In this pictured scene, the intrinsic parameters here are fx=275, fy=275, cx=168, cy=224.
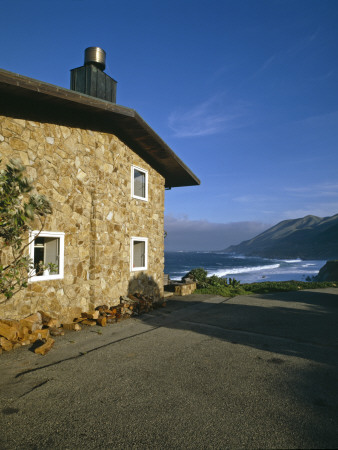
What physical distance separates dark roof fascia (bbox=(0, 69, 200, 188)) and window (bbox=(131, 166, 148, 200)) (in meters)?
0.61

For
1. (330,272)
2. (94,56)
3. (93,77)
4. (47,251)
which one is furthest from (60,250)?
(330,272)

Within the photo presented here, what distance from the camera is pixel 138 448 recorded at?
9.21 ft

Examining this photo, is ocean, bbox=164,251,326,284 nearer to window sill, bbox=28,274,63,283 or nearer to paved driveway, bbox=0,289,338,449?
window sill, bbox=28,274,63,283

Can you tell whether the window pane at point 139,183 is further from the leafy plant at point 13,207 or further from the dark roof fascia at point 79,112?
the leafy plant at point 13,207

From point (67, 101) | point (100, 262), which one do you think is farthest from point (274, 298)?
point (67, 101)

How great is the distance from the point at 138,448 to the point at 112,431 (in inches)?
16.8

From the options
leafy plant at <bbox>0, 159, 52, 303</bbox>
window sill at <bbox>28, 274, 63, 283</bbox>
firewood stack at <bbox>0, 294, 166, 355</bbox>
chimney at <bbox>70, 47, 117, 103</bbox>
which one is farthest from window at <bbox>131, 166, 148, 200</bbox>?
leafy plant at <bbox>0, 159, 52, 303</bbox>

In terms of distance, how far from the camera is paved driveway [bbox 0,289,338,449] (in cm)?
300

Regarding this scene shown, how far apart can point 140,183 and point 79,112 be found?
142 inches

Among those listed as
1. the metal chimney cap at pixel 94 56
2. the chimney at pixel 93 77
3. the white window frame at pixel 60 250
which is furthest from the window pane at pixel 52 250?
the metal chimney cap at pixel 94 56

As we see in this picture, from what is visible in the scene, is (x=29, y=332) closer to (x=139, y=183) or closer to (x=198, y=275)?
(x=139, y=183)

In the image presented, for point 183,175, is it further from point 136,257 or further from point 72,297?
point 72,297

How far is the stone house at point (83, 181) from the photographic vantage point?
6520mm

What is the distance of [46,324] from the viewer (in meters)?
6.52
